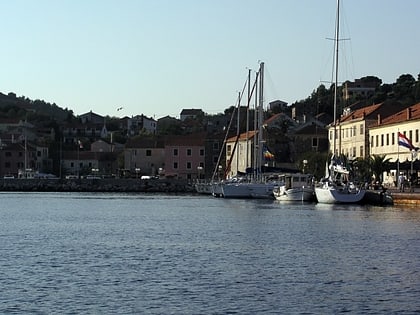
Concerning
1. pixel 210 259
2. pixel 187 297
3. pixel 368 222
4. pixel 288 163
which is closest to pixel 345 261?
pixel 210 259

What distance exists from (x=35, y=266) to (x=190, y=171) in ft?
417

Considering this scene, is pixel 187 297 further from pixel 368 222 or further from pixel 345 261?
pixel 368 222

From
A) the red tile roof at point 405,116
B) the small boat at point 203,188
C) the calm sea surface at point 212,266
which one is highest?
the red tile roof at point 405,116

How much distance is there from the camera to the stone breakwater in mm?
144875

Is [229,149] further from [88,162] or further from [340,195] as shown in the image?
[340,195]

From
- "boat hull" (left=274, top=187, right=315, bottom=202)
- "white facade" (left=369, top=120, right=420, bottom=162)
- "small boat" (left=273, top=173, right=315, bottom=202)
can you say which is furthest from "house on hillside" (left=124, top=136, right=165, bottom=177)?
"boat hull" (left=274, top=187, right=315, bottom=202)

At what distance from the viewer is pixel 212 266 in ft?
125

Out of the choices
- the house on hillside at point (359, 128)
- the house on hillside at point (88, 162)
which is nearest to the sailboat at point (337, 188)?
the house on hillside at point (359, 128)

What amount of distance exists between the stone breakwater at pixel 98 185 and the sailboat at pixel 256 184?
32.8 meters

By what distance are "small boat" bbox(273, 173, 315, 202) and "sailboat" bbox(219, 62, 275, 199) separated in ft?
5.69

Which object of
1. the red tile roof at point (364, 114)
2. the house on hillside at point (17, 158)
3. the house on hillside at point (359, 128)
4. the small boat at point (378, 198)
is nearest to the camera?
the small boat at point (378, 198)

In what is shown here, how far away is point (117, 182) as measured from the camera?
14862 cm

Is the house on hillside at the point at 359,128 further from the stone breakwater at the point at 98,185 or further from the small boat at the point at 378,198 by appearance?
the small boat at the point at 378,198

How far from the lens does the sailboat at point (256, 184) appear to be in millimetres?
103562
